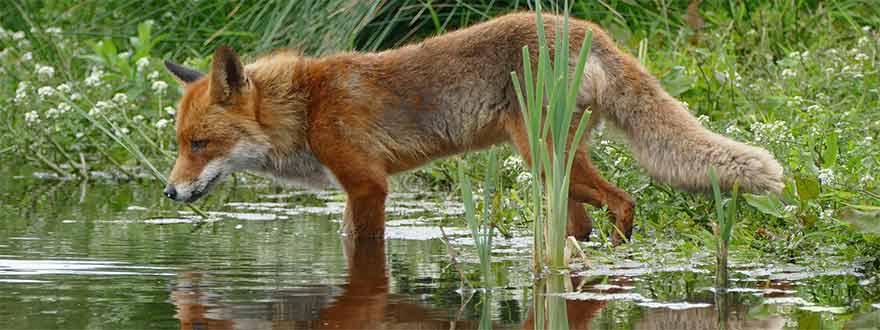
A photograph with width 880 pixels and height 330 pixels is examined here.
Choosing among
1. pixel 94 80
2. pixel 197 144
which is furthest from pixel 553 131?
pixel 94 80

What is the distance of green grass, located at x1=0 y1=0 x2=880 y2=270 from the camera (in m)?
7.34

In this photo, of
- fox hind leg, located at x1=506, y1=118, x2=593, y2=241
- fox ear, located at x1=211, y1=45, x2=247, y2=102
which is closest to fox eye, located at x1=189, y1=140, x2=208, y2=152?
fox ear, located at x1=211, y1=45, x2=247, y2=102

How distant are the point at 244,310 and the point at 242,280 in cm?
80

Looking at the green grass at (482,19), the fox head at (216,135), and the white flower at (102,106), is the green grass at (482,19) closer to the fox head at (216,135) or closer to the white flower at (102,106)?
the white flower at (102,106)

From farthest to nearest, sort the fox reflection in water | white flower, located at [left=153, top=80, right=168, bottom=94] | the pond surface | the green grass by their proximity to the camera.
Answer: white flower, located at [left=153, top=80, right=168, bottom=94] < the green grass < the pond surface < the fox reflection in water

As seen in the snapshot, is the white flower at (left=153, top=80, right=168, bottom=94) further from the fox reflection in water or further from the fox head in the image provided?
the fox reflection in water

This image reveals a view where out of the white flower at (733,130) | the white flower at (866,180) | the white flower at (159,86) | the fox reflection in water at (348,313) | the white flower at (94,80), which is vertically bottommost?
the fox reflection in water at (348,313)

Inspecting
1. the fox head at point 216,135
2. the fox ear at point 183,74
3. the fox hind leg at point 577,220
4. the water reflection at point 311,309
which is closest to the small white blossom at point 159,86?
the fox ear at point 183,74

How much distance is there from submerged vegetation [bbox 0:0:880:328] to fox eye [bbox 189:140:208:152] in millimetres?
295

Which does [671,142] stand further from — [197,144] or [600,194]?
[197,144]

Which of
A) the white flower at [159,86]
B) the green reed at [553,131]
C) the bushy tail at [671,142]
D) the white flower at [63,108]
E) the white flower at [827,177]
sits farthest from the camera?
the white flower at [159,86]

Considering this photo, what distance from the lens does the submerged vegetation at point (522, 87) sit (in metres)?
6.95


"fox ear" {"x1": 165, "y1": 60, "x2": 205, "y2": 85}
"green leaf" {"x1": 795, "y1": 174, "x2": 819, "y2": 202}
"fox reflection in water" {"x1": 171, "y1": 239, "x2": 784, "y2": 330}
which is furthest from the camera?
"fox ear" {"x1": 165, "y1": 60, "x2": 205, "y2": 85}

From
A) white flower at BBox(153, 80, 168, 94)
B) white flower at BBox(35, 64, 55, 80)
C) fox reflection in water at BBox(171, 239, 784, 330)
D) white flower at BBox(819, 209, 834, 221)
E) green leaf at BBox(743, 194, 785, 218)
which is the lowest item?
fox reflection in water at BBox(171, 239, 784, 330)
